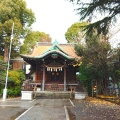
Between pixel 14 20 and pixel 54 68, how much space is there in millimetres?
11546

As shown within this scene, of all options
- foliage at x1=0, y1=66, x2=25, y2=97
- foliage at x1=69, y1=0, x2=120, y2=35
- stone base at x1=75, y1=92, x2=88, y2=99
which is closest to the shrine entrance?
foliage at x1=0, y1=66, x2=25, y2=97

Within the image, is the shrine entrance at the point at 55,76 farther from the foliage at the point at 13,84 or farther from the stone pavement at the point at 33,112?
the stone pavement at the point at 33,112

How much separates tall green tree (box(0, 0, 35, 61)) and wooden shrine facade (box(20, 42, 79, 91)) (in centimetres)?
572

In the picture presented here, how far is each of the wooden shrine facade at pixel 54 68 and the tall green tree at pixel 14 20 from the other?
225 inches

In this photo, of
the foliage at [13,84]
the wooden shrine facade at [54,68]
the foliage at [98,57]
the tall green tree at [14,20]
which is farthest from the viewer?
the tall green tree at [14,20]

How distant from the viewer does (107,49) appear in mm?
17234

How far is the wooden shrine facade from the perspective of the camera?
21297mm

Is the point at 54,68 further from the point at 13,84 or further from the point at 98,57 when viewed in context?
the point at 98,57

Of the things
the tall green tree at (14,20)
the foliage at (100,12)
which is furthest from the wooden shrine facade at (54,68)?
the foliage at (100,12)

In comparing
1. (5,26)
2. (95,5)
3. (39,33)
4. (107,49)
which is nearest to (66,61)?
(107,49)

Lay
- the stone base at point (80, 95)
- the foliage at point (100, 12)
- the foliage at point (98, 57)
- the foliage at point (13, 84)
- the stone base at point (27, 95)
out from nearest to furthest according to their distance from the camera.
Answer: the foliage at point (100, 12) < the foliage at point (98, 57) < the stone base at point (27, 95) < the stone base at point (80, 95) < the foliage at point (13, 84)

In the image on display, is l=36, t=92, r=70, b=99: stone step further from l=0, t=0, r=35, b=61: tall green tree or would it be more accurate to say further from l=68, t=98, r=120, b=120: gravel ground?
l=0, t=0, r=35, b=61: tall green tree

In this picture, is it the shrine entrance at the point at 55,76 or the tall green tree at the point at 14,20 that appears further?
the tall green tree at the point at 14,20

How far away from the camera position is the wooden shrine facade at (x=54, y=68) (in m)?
21.3
